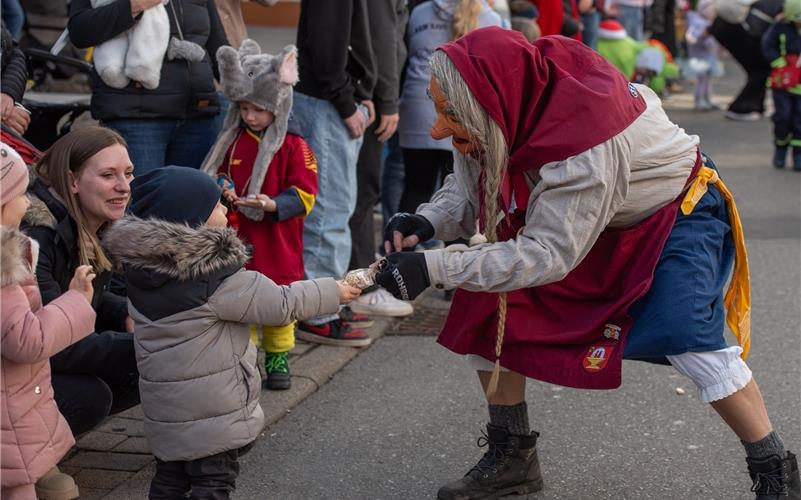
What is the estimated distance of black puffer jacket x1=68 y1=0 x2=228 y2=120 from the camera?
4.64 meters

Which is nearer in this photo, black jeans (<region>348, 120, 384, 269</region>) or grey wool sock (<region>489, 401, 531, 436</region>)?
grey wool sock (<region>489, 401, 531, 436</region>)

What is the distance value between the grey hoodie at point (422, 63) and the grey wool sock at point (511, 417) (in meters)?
2.46

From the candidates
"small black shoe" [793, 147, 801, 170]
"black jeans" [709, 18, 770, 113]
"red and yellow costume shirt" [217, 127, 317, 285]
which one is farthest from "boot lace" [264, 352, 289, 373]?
"black jeans" [709, 18, 770, 113]

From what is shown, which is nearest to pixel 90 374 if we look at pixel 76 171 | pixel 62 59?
pixel 76 171

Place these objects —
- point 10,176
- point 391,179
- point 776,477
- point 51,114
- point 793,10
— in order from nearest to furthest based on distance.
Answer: point 10,176 < point 776,477 < point 51,114 < point 391,179 < point 793,10

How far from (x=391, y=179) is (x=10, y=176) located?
12.7 ft

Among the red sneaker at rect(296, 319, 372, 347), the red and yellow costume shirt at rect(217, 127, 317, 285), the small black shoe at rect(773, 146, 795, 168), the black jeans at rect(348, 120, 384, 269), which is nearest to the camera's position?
the red and yellow costume shirt at rect(217, 127, 317, 285)

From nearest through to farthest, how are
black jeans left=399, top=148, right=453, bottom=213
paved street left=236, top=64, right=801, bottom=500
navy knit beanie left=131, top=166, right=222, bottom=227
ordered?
navy knit beanie left=131, top=166, right=222, bottom=227 → paved street left=236, top=64, right=801, bottom=500 → black jeans left=399, top=148, right=453, bottom=213

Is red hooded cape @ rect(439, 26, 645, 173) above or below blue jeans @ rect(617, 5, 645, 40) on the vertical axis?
above

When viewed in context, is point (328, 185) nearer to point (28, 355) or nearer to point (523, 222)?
point (523, 222)

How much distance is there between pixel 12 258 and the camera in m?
2.91

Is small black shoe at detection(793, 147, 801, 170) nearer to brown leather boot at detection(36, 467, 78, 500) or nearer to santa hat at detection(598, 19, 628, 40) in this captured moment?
santa hat at detection(598, 19, 628, 40)

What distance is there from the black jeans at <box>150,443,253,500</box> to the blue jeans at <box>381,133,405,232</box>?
11.1 feet

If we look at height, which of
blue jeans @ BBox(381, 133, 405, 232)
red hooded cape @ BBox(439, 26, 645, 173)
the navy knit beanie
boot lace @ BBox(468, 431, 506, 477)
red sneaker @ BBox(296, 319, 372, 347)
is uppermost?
red hooded cape @ BBox(439, 26, 645, 173)
